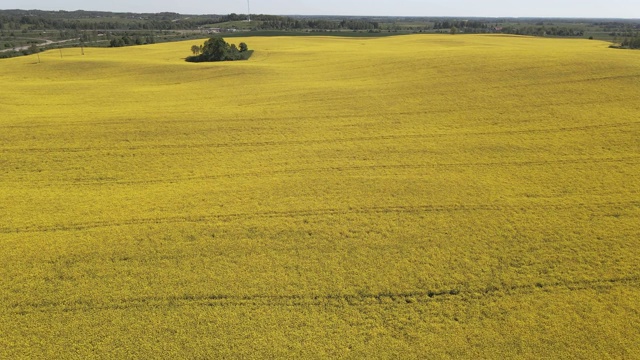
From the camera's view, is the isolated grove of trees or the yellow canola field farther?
the isolated grove of trees

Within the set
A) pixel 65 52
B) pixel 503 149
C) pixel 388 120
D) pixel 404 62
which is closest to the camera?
pixel 503 149

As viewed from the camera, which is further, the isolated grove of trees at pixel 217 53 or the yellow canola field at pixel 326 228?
the isolated grove of trees at pixel 217 53

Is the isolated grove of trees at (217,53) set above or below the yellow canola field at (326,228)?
above

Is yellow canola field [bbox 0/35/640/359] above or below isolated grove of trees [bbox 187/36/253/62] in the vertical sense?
below

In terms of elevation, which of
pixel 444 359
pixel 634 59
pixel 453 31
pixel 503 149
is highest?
pixel 453 31

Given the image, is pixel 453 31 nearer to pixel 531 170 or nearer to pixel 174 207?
pixel 531 170

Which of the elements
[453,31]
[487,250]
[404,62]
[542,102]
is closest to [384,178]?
[487,250]

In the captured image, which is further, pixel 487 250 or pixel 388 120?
pixel 388 120

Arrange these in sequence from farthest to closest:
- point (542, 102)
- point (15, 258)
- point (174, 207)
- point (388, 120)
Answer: point (542, 102)
point (388, 120)
point (174, 207)
point (15, 258)

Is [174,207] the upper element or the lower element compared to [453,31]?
lower
